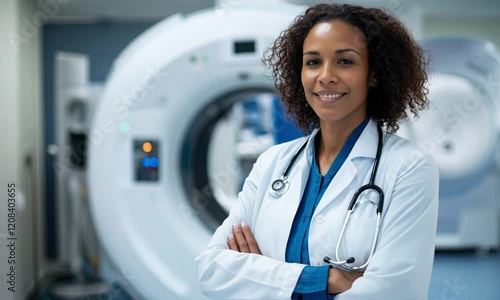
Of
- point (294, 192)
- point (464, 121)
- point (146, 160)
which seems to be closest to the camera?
point (294, 192)

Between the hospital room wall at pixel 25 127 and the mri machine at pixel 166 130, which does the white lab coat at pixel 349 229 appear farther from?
the hospital room wall at pixel 25 127

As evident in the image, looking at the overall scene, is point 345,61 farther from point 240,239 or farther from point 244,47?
point 244,47

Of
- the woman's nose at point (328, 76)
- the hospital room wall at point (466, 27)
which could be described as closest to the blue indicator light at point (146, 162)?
the woman's nose at point (328, 76)

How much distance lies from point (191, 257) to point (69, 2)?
2.03m

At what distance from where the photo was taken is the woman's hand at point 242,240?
3.86ft

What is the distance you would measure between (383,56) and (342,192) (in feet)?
0.91

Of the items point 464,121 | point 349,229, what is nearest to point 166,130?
point 349,229

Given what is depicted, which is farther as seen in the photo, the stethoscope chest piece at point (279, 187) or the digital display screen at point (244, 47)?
the digital display screen at point (244, 47)

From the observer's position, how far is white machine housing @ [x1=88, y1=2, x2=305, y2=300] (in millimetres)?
2070

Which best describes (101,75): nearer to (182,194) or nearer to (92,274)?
(92,274)

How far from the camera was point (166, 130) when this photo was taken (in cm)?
214

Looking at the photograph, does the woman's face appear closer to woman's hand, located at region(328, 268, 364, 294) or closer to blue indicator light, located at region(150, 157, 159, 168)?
woman's hand, located at region(328, 268, 364, 294)

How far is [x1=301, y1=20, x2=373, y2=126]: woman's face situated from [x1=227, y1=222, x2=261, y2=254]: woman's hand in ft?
0.96

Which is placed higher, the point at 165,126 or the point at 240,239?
the point at 165,126
